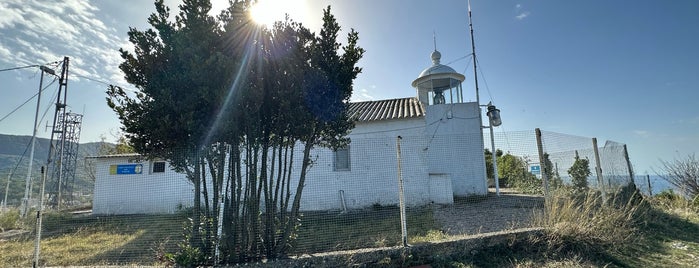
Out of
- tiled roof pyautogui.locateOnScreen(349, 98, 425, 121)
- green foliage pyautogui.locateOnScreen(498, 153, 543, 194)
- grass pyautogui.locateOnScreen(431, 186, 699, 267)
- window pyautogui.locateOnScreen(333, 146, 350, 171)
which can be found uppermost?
tiled roof pyautogui.locateOnScreen(349, 98, 425, 121)

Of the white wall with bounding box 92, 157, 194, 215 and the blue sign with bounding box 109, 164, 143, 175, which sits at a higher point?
the blue sign with bounding box 109, 164, 143, 175

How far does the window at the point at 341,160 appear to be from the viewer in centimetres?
1023

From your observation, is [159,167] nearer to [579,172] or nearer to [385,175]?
[385,175]

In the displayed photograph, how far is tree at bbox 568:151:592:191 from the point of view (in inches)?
295

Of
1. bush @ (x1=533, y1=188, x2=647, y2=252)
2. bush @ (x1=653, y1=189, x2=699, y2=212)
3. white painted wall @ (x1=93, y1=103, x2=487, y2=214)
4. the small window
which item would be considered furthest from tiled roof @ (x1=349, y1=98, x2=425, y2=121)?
the small window

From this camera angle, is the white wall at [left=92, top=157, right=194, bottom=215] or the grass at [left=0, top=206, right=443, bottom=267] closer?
the grass at [left=0, top=206, right=443, bottom=267]

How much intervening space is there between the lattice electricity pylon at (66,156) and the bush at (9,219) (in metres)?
3.56

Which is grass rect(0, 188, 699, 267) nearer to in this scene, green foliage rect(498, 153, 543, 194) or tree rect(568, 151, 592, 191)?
tree rect(568, 151, 592, 191)

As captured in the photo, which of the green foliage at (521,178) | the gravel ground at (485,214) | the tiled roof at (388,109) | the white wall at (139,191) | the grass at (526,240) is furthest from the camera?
the tiled roof at (388,109)

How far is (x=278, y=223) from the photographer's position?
435 centimetres

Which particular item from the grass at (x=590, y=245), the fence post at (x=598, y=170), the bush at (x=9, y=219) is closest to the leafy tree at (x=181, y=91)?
the grass at (x=590, y=245)

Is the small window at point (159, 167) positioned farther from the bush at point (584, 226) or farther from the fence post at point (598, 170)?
the fence post at point (598, 170)

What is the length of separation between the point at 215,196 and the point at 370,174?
18.4 feet

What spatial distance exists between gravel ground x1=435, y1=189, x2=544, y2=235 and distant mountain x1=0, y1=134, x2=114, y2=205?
6740 millimetres
